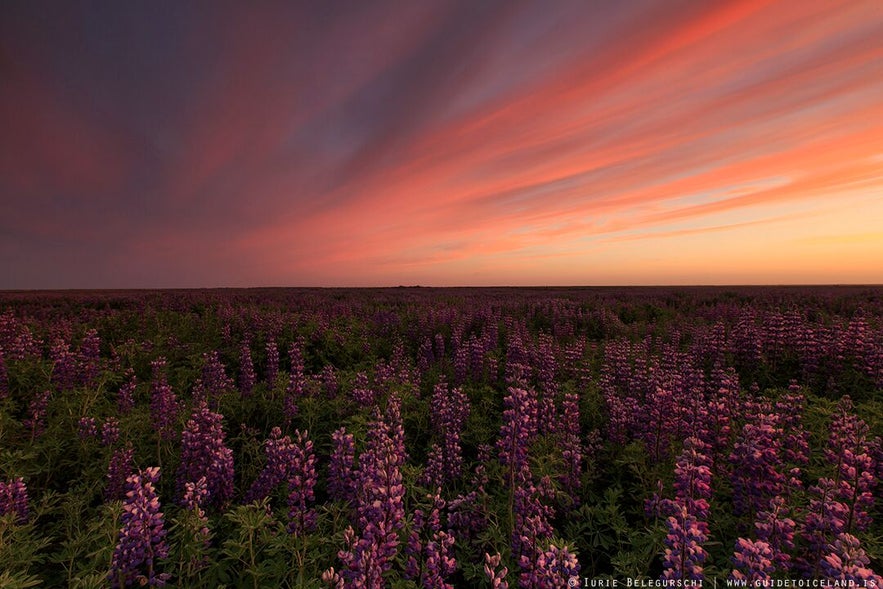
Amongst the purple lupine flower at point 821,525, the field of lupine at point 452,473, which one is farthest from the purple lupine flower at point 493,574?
the purple lupine flower at point 821,525

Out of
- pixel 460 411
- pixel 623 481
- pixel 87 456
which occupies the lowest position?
pixel 623 481

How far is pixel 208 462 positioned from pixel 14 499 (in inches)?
79.6

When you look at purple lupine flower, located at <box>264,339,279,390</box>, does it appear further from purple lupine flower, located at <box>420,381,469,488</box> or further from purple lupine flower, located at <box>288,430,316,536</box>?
purple lupine flower, located at <box>288,430,316,536</box>

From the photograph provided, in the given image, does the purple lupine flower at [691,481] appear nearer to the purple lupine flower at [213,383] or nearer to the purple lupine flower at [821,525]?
the purple lupine flower at [821,525]

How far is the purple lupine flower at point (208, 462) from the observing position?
4359 mm

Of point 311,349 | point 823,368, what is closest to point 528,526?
point 823,368

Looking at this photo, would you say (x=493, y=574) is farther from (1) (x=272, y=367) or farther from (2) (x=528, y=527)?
(1) (x=272, y=367)

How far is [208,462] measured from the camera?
4512 mm

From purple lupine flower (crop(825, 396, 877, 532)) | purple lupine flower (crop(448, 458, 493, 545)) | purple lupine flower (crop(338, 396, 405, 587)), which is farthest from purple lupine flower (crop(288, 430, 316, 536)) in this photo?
purple lupine flower (crop(825, 396, 877, 532))

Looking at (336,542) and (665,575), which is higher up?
(665,575)

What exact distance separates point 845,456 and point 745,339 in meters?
8.06

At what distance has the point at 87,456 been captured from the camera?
5.68m

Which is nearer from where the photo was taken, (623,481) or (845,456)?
(845,456)

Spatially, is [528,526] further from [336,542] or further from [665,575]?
[336,542]
